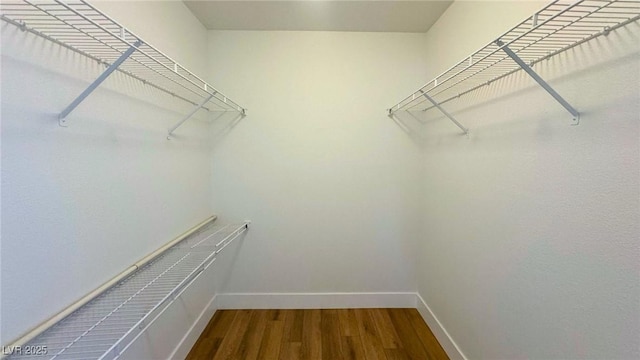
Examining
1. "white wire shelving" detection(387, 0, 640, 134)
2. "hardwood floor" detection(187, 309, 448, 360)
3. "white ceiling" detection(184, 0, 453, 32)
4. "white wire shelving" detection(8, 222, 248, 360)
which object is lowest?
"hardwood floor" detection(187, 309, 448, 360)

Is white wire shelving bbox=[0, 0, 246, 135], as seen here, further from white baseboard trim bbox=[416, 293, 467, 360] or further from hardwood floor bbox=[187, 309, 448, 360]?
white baseboard trim bbox=[416, 293, 467, 360]

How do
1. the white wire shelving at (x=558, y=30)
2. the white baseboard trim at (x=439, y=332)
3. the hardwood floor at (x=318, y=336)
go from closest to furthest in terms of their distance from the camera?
the white wire shelving at (x=558, y=30)
the white baseboard trim at (x=439, y=332)
the hardwood floor at (x=318, y=336)

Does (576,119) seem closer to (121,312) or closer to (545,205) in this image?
(545,205)

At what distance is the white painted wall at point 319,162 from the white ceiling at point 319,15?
92 mm

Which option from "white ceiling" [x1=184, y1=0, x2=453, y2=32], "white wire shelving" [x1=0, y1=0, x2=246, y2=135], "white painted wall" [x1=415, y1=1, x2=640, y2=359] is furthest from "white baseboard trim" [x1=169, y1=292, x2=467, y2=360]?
"white ceiling" [x1=184, y1=0, x2=453, y2=32]

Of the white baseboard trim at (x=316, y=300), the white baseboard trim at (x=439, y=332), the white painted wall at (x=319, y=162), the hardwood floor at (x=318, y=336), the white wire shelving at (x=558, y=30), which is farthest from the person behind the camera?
the white baseboard trim at (x=316, y=300)

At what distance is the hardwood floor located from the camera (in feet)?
6.40

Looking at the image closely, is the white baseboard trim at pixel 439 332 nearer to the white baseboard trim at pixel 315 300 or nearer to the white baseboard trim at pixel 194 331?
the white baseboard trim at pixel 315 300

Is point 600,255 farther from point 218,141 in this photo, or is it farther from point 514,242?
point 218,141

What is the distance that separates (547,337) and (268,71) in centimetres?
233

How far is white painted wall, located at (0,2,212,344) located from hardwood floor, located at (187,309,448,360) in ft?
3.02

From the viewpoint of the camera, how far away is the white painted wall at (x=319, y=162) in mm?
2383

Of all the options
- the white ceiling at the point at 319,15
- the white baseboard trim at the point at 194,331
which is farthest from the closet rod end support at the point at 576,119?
the white baseboard trim at the point at 194,331

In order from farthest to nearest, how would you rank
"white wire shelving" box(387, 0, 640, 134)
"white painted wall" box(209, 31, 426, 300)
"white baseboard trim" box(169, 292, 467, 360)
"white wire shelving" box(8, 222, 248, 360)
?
"white baseboard trim" box(169, 292, 467, 360), "white painted wall" box(209, 31, 426, 300), "white wire shelving" box(8, 222, 248, 360), "white wire shelving" box(387, 0, 640, 134)
